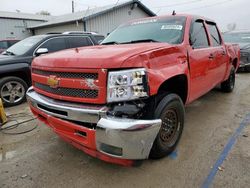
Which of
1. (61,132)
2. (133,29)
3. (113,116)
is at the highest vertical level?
(133,29)

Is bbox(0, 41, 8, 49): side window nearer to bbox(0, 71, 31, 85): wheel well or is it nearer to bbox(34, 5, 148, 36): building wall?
bbox(34, 5, 148, 36): building wall

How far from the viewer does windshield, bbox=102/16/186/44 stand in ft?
10.8

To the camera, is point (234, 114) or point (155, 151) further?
point (234, 114)

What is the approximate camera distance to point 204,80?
12.1ft

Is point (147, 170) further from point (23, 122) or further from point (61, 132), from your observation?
point (23, 122)

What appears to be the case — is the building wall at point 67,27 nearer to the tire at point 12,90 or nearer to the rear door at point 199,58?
the tire at point 12,90

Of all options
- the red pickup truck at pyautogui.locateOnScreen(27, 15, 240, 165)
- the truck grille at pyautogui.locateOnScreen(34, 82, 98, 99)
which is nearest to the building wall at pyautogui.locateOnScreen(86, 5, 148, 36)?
the red pickup truck at pyautogui.locateOnScreen(27, 15, 240, 165)

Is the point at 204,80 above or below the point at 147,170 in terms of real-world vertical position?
above

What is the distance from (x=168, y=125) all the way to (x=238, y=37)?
9425 mm

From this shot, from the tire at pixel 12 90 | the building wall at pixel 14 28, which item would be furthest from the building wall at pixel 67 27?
the tire at pixel 12 90

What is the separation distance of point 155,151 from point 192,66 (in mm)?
1362

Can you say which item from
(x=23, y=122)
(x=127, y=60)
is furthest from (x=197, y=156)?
(x=23, y=122)

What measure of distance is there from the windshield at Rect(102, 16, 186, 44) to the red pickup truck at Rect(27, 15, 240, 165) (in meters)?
0.03

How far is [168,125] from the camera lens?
283 centimetres
